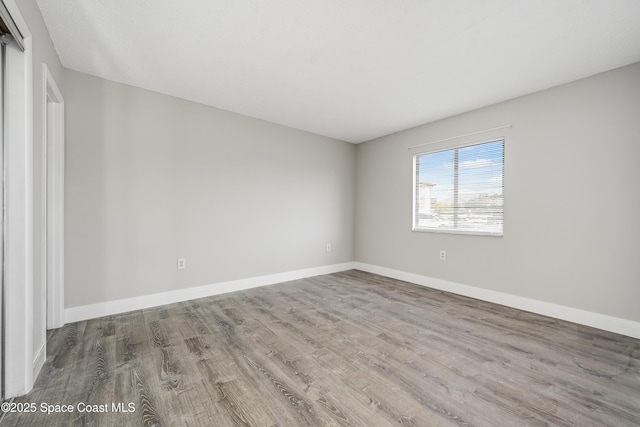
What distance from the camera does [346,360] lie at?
6.49 feet

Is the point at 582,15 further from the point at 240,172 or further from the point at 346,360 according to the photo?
the point at 240,172

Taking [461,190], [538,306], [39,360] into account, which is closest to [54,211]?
[39,360]

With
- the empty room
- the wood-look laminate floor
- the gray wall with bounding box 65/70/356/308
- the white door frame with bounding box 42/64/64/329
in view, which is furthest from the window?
the white door frame with bounding box 42/64/64/329

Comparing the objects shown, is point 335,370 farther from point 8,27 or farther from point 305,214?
point 305,214

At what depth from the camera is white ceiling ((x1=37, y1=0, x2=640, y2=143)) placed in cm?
182

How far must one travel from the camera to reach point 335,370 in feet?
6.06

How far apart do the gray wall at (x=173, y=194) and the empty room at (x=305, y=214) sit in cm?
2

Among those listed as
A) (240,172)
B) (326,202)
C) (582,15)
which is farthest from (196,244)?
(582,15)

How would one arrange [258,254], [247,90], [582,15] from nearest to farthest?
[582,15] → [247,90] → [258,254]

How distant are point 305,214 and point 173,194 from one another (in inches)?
80.8

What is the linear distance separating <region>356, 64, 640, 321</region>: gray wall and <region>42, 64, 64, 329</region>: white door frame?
449 centimetres

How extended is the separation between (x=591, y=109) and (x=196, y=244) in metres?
4.67

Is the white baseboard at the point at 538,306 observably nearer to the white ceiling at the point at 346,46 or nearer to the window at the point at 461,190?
the window at the point at 461,190

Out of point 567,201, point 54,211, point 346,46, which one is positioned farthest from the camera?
point 567,201
